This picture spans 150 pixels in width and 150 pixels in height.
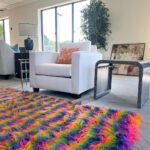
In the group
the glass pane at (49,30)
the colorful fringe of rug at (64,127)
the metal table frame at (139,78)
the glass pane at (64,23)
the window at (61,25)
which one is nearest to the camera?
the colorful fringe of rug at (64,127)

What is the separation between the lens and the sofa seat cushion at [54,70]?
2.17 m

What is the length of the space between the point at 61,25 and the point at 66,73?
12.9 feet

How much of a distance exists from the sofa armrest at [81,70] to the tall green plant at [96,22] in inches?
81.0

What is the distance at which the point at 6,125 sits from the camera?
4.20ft

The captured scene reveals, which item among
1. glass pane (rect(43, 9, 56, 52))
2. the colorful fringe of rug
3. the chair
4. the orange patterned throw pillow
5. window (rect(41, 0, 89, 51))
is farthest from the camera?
glass pane (rect(43, 9, 56, 52))

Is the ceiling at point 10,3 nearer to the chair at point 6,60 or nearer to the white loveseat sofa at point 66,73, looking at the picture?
the chair at point 6,60

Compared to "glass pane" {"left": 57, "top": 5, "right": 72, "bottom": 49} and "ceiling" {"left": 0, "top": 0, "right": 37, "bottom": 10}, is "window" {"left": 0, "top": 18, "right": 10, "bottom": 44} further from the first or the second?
"glass pane" {"left": 57, "top": 5, "right": 72, "bottom": 49}

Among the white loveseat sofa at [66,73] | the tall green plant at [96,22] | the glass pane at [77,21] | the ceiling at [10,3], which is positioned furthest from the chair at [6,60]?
the ceiling at [10,3]

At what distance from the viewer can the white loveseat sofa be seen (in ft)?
6.90

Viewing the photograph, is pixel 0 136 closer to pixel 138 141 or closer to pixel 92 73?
pixel 138 141

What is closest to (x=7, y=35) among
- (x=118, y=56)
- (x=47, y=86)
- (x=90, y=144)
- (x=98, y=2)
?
(x=98, y=2)

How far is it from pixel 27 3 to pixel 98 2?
3168 millimetres

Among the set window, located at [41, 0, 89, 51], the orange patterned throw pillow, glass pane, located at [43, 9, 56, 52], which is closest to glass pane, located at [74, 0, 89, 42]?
window, located at [41, 0, 89, 51]

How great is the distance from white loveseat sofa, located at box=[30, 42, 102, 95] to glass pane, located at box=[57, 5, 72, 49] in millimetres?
3000
